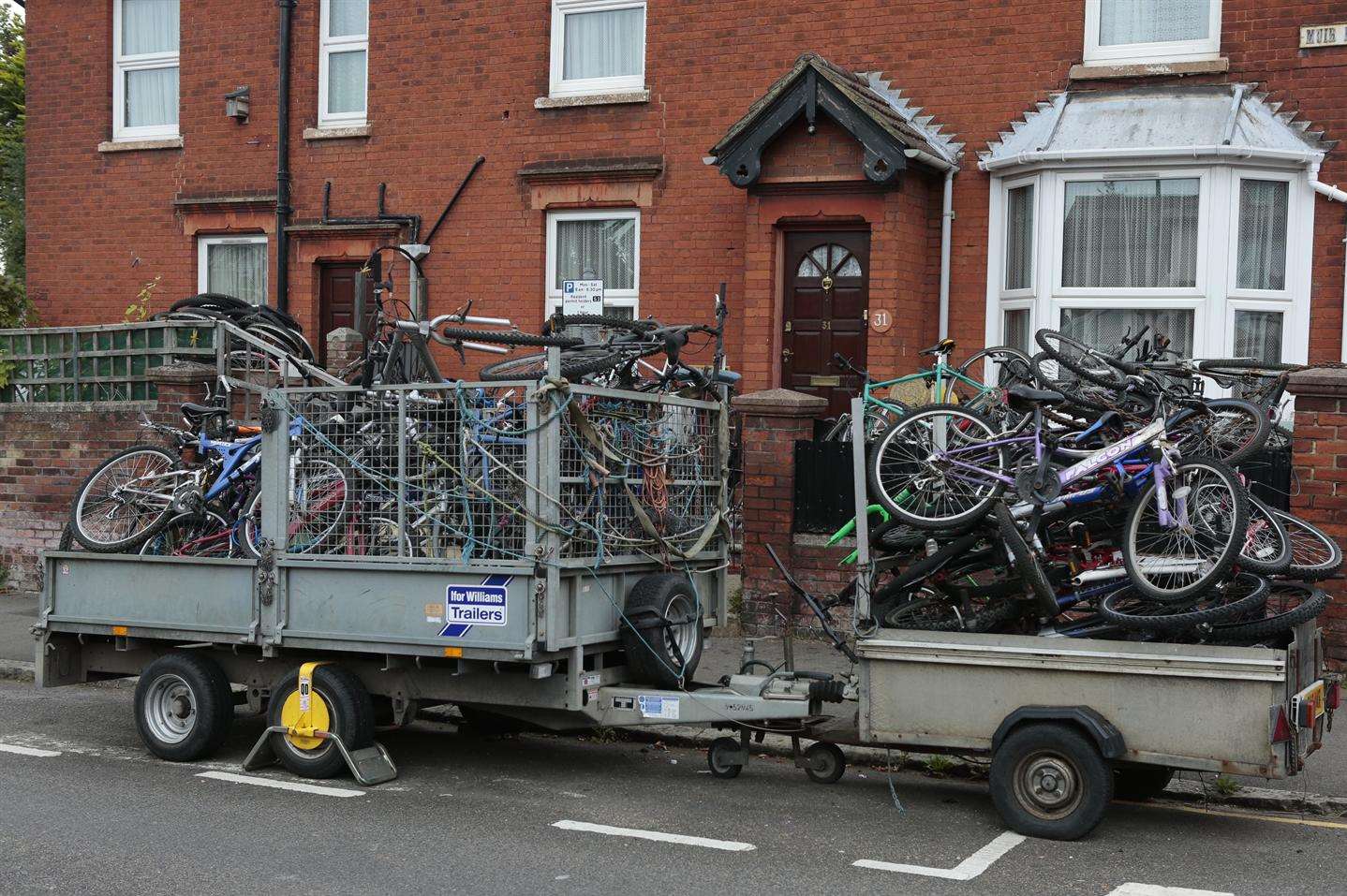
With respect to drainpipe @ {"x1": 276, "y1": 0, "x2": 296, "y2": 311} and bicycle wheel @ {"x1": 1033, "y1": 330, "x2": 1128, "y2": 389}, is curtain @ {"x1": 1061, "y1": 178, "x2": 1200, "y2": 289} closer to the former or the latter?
bicycle wheel @ {"x1": 1033, "y1": 330, "x2": 1128, "y2": 389}

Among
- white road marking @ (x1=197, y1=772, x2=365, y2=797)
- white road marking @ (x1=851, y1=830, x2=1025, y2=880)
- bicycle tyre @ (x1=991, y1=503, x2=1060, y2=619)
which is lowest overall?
white road marking @ (x1=197, y1=772, x2=365, y2=797)

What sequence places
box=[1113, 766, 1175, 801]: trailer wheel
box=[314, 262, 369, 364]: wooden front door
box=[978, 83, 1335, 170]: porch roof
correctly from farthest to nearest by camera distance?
box=[314, 262, 369, 364]: wooden front door, box=[978, 83, 1335, 170]: porch roof, box=[1113, 766, 1175, 801]: trailer wheel

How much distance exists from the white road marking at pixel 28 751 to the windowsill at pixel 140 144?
1040 cm

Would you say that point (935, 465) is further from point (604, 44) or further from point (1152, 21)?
point (604, 44)

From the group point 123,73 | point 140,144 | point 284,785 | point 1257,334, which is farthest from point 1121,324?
point 123,73

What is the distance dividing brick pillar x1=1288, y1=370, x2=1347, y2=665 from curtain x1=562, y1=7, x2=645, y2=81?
7.81 meters

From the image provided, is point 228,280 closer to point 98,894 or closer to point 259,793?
point 259,793

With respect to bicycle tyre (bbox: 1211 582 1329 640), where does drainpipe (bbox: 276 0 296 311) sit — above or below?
above

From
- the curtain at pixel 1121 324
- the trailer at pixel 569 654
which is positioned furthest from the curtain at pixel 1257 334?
the trailer at pixel 569 654

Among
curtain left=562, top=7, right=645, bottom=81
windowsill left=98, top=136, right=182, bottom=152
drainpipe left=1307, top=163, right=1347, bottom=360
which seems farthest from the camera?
windowsill left=98, top=136, right=182, bottom=152

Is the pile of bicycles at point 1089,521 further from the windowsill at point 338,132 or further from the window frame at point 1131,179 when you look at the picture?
the windowsill at point 338,132

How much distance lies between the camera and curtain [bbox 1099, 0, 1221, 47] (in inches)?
501

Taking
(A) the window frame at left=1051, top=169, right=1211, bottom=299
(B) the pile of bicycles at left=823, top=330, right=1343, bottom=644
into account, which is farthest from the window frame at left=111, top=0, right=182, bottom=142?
(B) the pile of bicycles at left=823, top=330, right=1343, bottom=644

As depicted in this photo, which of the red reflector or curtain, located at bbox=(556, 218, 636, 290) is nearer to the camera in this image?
the red reflector
